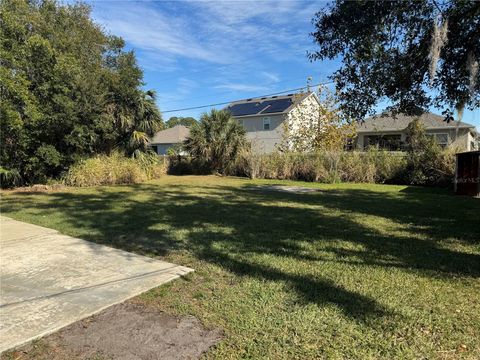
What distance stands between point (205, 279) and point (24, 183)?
40.5ft

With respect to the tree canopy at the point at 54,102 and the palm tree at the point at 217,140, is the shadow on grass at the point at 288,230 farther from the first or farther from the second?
the palm tree at the point at 217,140

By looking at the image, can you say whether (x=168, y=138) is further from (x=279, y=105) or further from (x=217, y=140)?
(x=217, y=140)

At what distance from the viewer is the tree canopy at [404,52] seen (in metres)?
4.99

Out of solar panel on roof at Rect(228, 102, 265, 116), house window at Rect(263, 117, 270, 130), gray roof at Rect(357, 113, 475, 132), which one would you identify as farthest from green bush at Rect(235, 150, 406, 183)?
solar panel on roof at Rect(228, 102, 265, 116)

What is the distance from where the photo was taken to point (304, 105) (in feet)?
79.5

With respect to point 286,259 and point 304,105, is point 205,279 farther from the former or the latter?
point 304,105

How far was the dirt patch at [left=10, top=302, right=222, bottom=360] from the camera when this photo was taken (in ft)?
8.48

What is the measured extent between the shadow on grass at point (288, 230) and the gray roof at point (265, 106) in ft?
70.4

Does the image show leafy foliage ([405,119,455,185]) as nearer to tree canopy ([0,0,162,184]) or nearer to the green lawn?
the green lawn

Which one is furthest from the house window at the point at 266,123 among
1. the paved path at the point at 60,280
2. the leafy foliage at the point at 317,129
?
the paved path at the point at 60,280

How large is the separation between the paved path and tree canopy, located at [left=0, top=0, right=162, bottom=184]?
22.6 feet

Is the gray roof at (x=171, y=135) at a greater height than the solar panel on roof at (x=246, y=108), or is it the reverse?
the solar panel on roof at (x=246, y=108)

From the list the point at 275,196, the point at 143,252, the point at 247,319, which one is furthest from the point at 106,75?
the point at 247,319

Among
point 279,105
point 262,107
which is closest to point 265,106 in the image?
point 262,107
